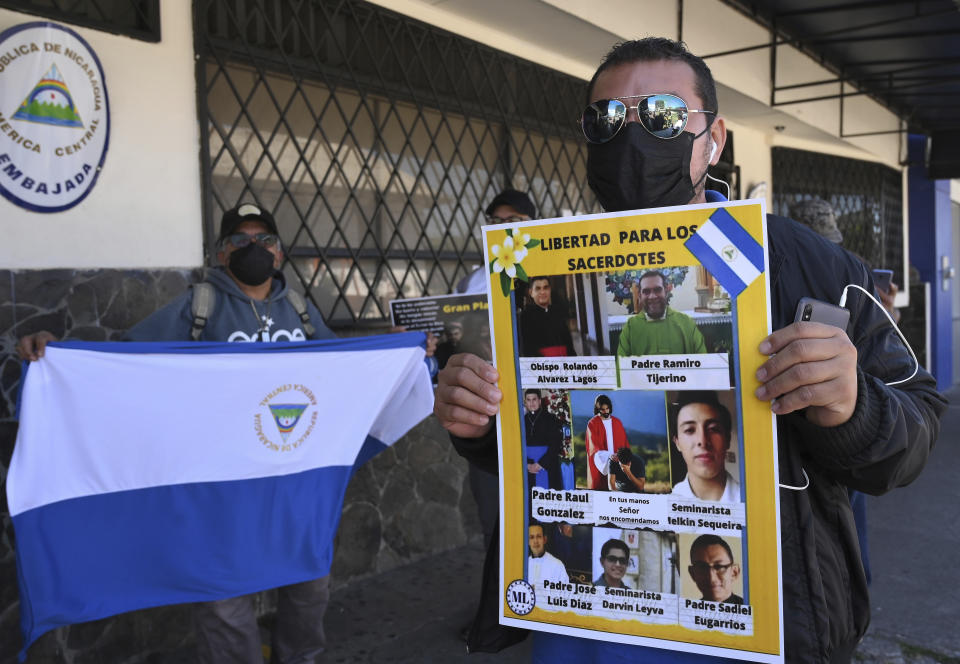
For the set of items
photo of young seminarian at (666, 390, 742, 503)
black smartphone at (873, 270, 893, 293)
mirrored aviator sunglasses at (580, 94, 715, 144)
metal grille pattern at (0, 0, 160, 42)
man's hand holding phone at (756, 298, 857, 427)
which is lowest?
photo of young seminarian at (666, 390, 742, 503)

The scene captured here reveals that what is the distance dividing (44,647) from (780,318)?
3.49 m

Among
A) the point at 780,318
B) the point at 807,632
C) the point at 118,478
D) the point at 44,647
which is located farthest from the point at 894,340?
the point at 44,647

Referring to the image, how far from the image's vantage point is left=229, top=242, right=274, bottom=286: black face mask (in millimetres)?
3396

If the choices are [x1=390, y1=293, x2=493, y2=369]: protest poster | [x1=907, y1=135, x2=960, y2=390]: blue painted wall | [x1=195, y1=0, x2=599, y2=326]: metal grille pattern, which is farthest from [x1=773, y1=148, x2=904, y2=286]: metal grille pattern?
[x1=390, y1=293, x2=493, y2=369]: protest poster

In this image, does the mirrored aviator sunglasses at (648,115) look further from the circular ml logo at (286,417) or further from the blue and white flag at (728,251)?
the circular ml logo at (286,417)

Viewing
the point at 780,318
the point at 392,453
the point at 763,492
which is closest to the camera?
the point at 763,492

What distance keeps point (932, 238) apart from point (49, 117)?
14.6m

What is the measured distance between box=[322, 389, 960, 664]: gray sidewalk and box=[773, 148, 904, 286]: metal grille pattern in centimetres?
529

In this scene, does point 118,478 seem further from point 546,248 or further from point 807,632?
point 807,632

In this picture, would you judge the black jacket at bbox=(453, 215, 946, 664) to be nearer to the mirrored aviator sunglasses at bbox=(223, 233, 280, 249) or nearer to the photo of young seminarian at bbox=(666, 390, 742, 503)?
the photo of young seminarian at bbox=(666, 390, 742, 503)

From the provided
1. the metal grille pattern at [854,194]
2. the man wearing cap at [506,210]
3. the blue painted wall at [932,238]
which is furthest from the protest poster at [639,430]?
the blue painted wall at [932,238]

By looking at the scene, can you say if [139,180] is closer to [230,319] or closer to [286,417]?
[230,319]

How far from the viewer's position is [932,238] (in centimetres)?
1405

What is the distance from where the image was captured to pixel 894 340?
1.31 metres
